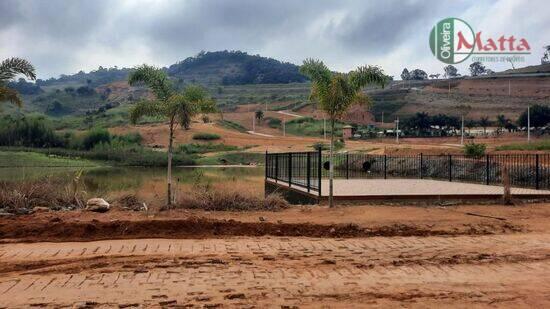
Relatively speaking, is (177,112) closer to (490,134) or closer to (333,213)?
(333,213)

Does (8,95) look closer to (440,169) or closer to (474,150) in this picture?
(440,169)

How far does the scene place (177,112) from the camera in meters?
16.0

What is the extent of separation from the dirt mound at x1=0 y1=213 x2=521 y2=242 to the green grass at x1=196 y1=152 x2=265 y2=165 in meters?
47.2

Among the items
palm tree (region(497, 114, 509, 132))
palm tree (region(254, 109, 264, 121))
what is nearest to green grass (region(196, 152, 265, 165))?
palm tree (region(497, 114, 509, 132))

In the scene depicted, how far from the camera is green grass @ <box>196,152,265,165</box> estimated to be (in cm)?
6034

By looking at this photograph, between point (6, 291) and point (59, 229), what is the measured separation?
4576mm

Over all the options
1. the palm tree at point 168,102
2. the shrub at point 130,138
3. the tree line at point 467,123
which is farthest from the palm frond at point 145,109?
the tree line at point 467,123

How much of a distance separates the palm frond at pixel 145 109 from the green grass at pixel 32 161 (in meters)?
34.9

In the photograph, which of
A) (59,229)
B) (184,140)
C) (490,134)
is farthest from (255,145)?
Result: (59,229)

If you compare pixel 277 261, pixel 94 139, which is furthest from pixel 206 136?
pixel 277 261

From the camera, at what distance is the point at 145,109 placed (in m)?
16.0

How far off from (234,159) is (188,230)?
166ft

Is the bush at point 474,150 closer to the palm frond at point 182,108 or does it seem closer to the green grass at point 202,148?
the palm frond at point 182,108

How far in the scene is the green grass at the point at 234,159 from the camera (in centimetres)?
6034
